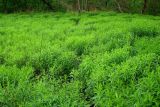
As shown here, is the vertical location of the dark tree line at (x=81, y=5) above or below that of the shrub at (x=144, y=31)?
below

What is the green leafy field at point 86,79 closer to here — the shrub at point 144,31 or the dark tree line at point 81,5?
the shrub at point 144,31

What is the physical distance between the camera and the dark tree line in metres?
27.6

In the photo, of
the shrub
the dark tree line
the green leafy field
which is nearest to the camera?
the green leafy field

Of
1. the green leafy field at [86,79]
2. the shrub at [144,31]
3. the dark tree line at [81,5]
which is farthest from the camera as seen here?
the dark tree line at [81,5]

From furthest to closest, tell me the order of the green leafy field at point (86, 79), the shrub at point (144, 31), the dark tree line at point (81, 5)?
the dark tree line at point (81, 5) < the shrub at point (144, 31) < the green leafy field at point (86, 79)

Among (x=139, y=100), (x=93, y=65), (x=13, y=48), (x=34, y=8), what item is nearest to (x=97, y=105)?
(x=139, y=100)

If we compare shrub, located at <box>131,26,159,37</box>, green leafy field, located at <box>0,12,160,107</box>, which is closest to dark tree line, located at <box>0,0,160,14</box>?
shrub, located at <box>131,26,159,37</box>

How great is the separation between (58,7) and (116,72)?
24348 millimetres

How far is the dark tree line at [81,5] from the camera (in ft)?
90.5

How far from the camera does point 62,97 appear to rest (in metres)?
4.60

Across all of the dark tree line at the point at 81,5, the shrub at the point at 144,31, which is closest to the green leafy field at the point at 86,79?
the shrub at the point at 144,31

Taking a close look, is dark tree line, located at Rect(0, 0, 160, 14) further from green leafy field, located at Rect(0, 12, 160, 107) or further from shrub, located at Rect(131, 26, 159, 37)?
green leafy field, located at Rect(0, 12, 160, 107)

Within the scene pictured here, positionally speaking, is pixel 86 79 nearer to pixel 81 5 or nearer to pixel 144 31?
pixel 144 31

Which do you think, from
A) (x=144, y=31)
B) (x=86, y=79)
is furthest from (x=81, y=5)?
(x=86, y=79)
